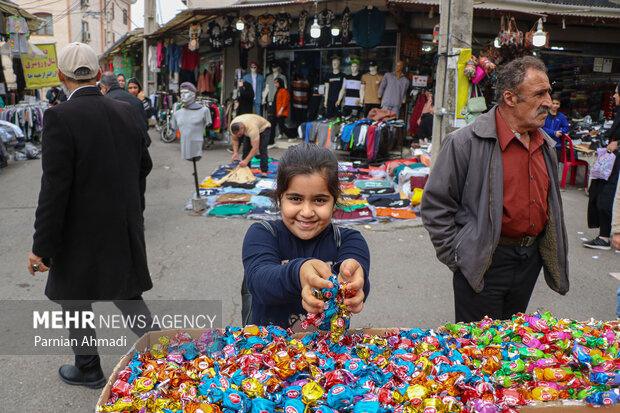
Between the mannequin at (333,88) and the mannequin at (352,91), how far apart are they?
0.17 metres

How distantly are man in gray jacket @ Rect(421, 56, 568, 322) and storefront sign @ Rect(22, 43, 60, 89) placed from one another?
51.1 feet

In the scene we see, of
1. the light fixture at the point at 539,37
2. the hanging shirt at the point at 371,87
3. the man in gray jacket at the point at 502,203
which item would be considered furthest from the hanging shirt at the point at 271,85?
the man in gray jacket at the point at 502,203

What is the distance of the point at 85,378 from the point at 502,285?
2577 millimetres

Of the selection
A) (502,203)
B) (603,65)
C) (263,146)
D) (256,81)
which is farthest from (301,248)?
(603,65)

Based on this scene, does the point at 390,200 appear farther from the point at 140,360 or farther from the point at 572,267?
the point at 140,360

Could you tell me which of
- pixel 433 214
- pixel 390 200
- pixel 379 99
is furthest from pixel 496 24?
pixel 433 214

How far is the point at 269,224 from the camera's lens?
Answer: 1.90m

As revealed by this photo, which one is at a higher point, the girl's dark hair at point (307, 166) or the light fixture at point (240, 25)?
the light fixture at point (240, 25)

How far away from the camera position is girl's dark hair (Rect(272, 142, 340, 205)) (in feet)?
5.66

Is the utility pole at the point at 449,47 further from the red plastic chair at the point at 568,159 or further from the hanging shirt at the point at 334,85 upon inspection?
the hanging shirt at the point at 334,85

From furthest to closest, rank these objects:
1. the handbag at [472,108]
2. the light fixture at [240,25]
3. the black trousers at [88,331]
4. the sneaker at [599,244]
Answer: the light fixture at [240,25], the handbag at [472,108], the sneaker at [599,244], the black trousers at [88,331]

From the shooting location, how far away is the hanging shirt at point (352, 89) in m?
12.7

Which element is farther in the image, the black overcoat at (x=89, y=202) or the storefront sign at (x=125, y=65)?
the storefront sign at (x=125, y=65)

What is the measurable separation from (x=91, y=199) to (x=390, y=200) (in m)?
5.71
